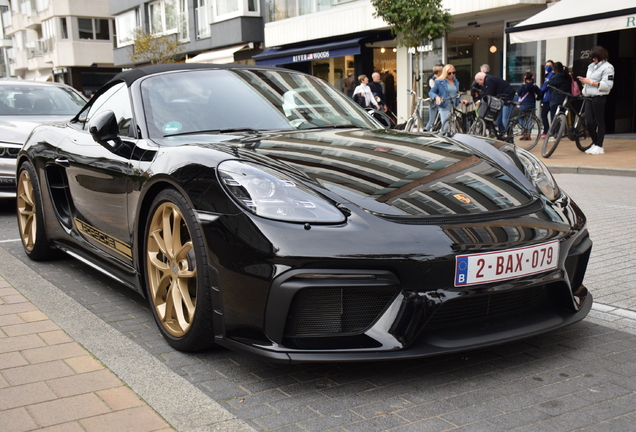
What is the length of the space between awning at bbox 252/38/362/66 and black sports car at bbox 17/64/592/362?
19229 millimetres

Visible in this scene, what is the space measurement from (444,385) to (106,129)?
7.37ft

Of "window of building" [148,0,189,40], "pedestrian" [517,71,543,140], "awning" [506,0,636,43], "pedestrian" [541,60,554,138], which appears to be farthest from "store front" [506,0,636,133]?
"window of building" [148,0,189,40]

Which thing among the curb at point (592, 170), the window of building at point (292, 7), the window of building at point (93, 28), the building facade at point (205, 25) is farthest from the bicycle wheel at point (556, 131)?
the window of building at point (93, 28)

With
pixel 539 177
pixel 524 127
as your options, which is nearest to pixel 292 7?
pixel 524 127

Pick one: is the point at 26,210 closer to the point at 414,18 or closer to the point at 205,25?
the point at 414,18

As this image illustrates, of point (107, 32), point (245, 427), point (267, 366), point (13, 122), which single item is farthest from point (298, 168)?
point (107, 32)

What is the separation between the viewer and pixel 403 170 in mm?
3090

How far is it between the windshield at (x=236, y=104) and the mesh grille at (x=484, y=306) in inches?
61.9

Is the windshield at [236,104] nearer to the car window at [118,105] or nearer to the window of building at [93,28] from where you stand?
the car window at [118,105]

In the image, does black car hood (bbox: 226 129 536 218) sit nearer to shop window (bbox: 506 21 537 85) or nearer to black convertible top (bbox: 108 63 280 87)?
black convertible top (bbox: 108 63 280 87)

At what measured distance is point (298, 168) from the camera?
9.95 feet

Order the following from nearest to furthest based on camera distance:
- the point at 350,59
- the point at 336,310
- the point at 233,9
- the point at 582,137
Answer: the point at 336,310 → the point at 582,137 → the point at 350,59 → the point at 233,9

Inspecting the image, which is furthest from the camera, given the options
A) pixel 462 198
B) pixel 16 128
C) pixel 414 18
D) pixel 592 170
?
pixel 414 18

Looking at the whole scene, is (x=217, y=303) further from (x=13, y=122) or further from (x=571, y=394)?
(x=13, y=122)
